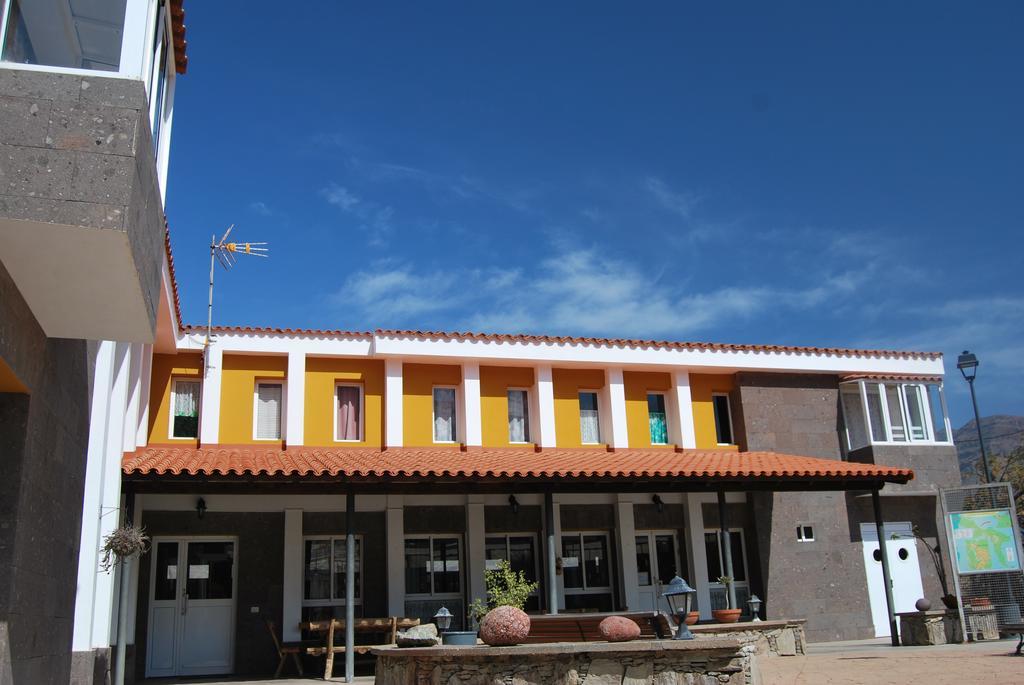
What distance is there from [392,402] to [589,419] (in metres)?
4.49

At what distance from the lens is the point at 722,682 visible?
8.61 m

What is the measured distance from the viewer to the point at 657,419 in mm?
20828

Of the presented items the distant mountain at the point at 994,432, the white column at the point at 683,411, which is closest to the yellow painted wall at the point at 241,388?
the white column at the point at 683,411

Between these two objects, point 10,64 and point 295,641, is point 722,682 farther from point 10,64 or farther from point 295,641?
point 295,641

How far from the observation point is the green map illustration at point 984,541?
16.1 metres

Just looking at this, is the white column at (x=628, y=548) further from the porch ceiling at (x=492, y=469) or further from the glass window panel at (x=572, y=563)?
the porch ceiling at (x=492, y=469)

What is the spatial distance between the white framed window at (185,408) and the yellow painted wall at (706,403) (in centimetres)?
1065

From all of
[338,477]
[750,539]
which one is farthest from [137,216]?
[750,539]

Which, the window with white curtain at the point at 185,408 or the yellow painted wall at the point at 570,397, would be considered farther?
the yellow painted wall at the point at 570,397

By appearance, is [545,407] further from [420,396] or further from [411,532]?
[411,532]

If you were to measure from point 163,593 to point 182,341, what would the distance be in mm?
4758

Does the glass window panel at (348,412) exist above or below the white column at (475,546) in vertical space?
above

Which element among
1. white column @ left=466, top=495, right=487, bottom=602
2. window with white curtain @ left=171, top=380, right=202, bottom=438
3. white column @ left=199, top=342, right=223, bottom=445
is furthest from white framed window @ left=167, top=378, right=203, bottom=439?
white column @ left=466, top=495, right=487, bottom=602

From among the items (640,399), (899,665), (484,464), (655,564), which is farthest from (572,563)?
(899,665)
